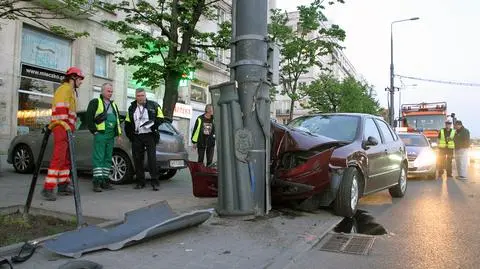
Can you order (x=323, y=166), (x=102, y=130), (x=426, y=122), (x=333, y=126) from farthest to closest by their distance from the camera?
(x=426, y=122)
(x=102, y=130)
(x=333, y=126)
(x=323, y=166)

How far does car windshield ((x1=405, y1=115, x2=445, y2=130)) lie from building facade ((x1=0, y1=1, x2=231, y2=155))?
1941cm

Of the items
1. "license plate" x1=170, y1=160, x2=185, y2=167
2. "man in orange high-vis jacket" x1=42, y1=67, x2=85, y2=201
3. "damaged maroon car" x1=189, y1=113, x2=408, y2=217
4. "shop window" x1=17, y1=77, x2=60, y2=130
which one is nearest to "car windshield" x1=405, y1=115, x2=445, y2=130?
"shop window" x1=17, y1=77, x2=60, y2=130

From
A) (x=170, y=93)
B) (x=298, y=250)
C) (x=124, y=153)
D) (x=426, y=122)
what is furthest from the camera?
(x=426, y=122)

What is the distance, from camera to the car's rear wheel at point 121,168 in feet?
32.1

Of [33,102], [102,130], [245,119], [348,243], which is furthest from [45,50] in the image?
[348,243]

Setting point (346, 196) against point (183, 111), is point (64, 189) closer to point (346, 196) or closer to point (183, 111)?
point (346, 196)

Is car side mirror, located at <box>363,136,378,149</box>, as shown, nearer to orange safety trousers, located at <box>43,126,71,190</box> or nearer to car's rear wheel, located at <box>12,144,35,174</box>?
orange safety trousers, located at <box>43,126,71,190</box>

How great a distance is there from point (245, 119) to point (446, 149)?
11.6 metres

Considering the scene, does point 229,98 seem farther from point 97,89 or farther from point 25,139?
point 97,89

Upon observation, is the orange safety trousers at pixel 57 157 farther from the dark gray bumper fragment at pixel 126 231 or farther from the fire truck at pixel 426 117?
the fire truck at pixel 426 117

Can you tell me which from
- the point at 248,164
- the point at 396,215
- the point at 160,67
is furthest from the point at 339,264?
the point at 160,67

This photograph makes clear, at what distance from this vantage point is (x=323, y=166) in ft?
22.1

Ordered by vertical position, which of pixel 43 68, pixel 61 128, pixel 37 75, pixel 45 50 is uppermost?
pixel 45 50

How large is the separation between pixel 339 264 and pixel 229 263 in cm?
106
